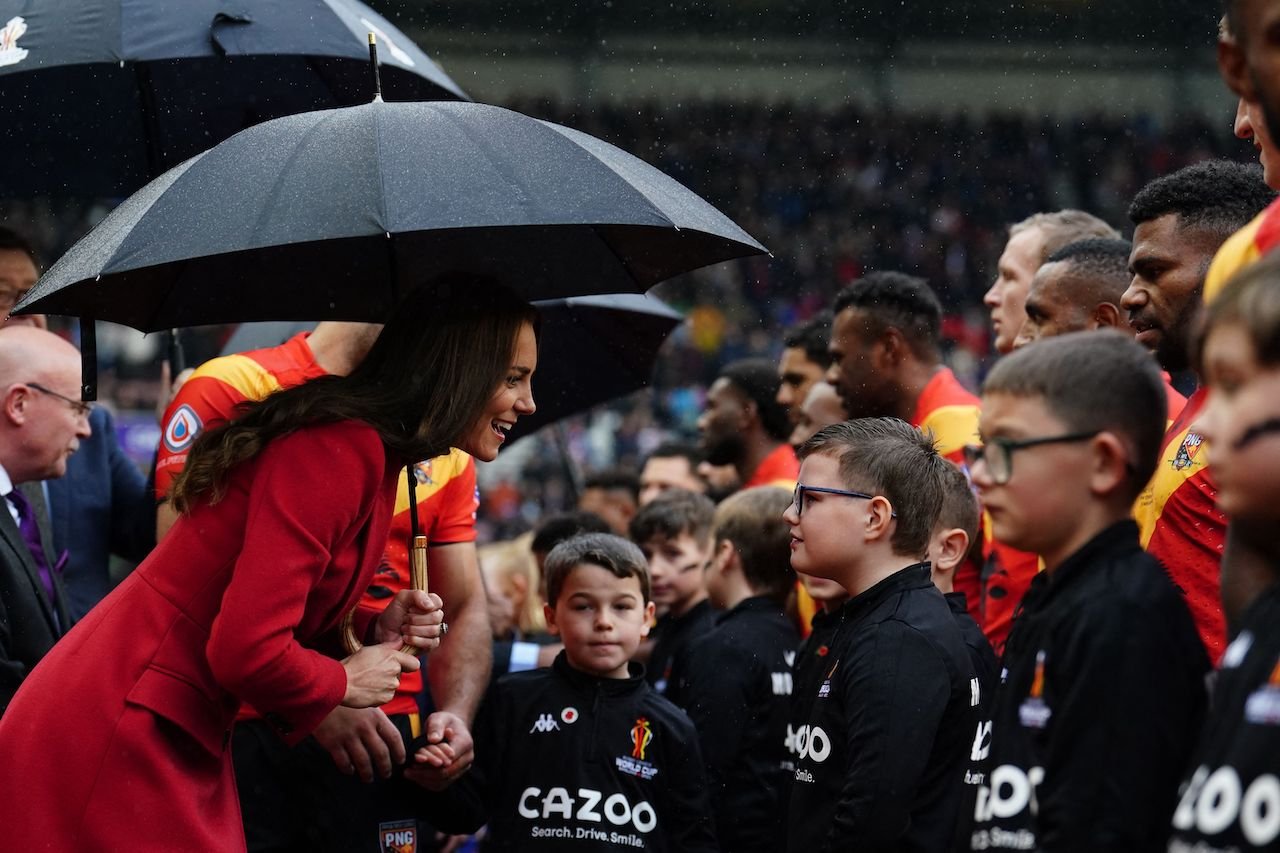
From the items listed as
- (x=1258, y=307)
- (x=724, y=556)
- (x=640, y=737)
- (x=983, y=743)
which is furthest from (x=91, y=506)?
(x=1258, y=307)

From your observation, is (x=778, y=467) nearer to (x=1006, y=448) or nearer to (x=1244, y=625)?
(x=1006, y=448)

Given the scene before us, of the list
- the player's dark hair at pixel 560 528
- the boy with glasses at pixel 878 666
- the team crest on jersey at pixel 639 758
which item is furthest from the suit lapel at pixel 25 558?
the player's dark hair at pixel 560 528

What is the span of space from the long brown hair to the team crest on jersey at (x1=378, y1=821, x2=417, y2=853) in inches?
53.6

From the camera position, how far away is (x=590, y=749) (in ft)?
14.9

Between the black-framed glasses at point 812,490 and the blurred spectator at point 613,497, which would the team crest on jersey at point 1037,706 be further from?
the blurred spectator at point 613,497

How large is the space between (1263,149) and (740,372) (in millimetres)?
4960

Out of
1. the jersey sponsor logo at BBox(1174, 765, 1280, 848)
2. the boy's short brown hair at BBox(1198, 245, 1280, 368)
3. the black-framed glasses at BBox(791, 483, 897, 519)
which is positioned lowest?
the jersey sponsor logo at BBox(1174, 765, 1280, 848)

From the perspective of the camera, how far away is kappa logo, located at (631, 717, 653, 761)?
4.55m

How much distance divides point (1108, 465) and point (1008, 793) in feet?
1.78

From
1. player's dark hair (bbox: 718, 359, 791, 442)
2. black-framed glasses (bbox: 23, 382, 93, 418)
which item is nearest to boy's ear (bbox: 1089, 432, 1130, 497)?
black-framed glasses (bbox: 23, 382, 93, 418)

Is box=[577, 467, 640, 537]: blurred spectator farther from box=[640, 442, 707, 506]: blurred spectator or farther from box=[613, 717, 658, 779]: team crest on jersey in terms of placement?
box=[613, 717, 658, 779]: team crest on jersey

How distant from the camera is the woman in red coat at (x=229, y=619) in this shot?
10.2 feet

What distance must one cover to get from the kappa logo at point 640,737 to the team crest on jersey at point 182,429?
152cm

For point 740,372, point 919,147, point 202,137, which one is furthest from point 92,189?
point 919,147
